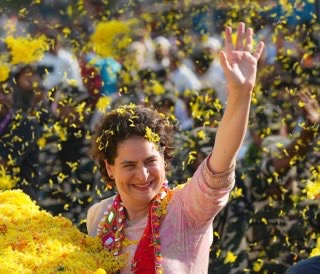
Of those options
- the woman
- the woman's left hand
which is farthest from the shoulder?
the woman's left hand

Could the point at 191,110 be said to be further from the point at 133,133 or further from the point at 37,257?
the point at 37,257

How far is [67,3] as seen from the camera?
16.7 ft

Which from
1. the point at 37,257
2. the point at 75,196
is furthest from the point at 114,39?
the point at 37,257

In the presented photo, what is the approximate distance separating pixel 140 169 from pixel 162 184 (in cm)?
11

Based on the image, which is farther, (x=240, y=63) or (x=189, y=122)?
(x=189, y=122)

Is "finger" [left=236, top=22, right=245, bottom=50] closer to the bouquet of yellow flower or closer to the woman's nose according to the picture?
the woman's nose

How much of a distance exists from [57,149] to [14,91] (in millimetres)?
470

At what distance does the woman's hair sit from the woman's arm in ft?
1.12

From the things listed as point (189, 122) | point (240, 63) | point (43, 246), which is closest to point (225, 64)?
point (240, 63)

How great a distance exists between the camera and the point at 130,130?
2.76 m

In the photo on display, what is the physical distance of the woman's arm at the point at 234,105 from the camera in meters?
2.41

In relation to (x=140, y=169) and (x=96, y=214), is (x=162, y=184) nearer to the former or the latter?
(x=140, y=169)

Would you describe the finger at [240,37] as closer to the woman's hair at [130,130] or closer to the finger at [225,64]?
the finger at [225,64]

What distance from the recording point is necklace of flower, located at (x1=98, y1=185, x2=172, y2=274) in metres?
2.59
